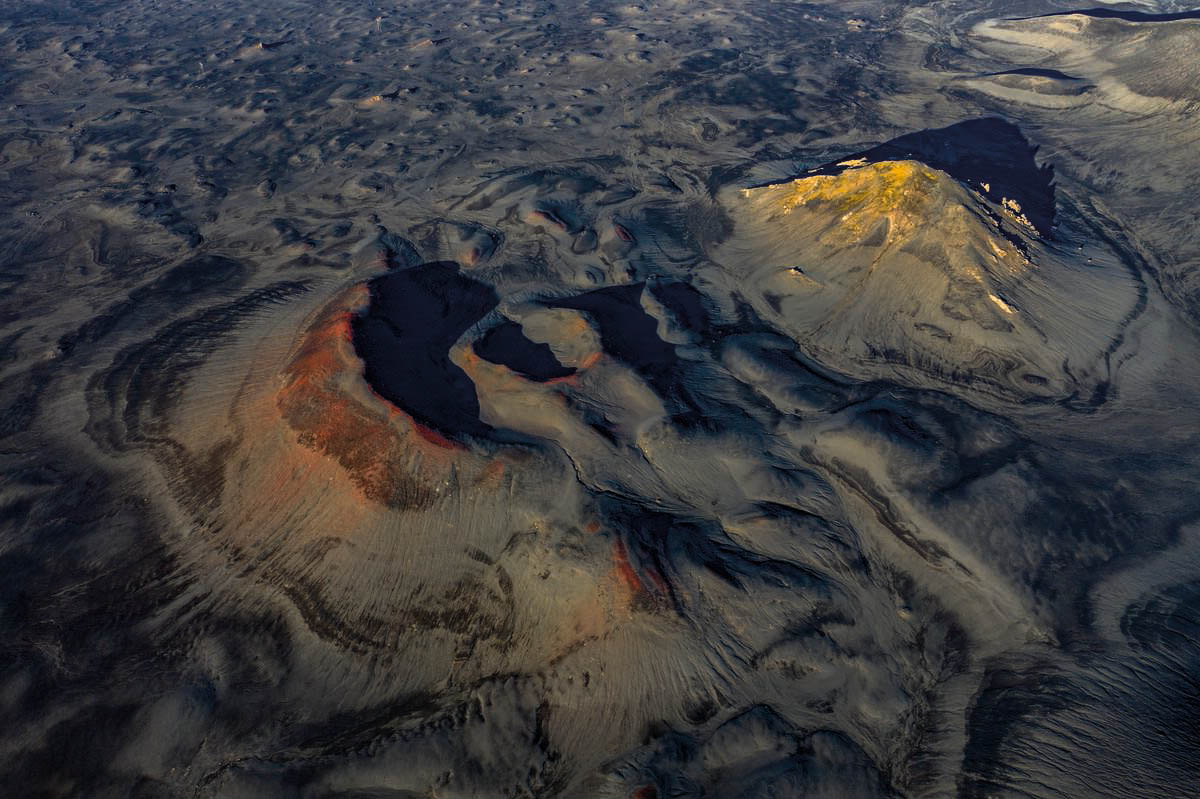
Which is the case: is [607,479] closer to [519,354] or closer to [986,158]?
[519,354]

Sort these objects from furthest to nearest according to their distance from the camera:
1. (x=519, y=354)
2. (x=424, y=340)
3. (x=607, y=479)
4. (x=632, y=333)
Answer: (x=632, y=333) → (x=519, y=354) → (x=424, y=340) → (x=607, y=479)

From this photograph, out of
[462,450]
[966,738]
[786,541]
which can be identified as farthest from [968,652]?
[462,450]

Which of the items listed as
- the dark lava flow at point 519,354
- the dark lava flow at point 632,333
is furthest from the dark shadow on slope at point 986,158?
the dark lava flow at point 519,354

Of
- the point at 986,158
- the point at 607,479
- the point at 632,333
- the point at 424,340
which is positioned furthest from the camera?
the point at 986,158

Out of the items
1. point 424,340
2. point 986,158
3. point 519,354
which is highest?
point 986,158

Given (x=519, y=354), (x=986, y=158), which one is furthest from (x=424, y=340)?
(x=986, y=158)

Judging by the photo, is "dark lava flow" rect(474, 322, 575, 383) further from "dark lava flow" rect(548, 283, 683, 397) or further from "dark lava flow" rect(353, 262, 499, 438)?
"dark lava flow" rect(548, 283, 683, 397)

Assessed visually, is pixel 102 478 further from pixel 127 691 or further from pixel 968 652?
pixel 968 652
